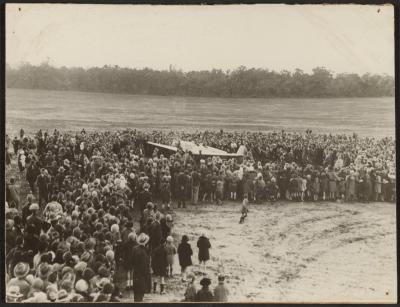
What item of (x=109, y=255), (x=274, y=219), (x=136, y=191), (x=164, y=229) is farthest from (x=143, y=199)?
(x=274, y=219)

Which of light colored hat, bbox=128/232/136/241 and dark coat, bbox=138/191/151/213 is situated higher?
dark coat, bbox=138/191/151/213

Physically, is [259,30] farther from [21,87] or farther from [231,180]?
[21,87]

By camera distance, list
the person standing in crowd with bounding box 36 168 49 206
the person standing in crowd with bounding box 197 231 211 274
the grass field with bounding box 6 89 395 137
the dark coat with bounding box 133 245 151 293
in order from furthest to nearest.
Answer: the grass field with bounding box 6 89 395 137 → the person standing in crowd with bounding box 36 168 49 206 → the person standing in crowd with bounding box 197 231 211 274 → the dark coat with bounding box 133 245 151 293

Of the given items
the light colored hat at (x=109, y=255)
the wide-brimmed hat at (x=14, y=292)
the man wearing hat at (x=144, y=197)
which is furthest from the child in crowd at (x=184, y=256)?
the wide-brimmed hat at (x=14, y=292)

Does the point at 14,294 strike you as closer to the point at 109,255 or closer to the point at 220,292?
the point at 109,255

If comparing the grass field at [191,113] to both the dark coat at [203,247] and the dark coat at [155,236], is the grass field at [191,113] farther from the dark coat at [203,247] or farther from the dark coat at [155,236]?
the dark coat at [203,247]

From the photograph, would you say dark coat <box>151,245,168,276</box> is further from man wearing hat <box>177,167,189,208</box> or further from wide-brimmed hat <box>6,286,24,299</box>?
wide-brimmed hat <box>6,286,24,299</box>

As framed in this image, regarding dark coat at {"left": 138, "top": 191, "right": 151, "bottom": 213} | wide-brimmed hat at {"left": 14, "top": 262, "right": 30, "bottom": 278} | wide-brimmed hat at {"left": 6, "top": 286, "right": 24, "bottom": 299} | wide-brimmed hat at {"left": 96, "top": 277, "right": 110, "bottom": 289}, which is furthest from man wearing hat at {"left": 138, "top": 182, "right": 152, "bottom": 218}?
wide-brimmed hat at {"left": 6, "top": 286, "right": 24, "bottom": 299}
